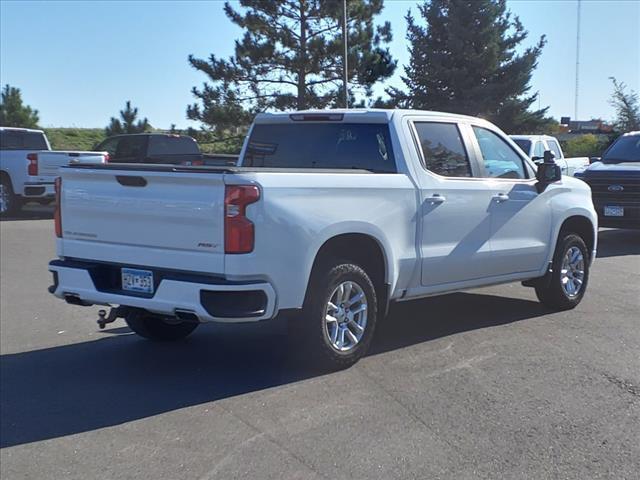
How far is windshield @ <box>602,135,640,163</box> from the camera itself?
47.6 feet

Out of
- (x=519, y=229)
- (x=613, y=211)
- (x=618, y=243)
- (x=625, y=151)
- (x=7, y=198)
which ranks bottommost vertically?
(x=618, y=243)

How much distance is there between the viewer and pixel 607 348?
21.5ft

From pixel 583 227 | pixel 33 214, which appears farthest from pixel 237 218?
pixel 33 214

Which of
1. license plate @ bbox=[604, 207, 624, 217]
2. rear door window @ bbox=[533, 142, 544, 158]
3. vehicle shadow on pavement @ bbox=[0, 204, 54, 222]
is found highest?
rear door window @ bbox=[533, 142, 544, 158]

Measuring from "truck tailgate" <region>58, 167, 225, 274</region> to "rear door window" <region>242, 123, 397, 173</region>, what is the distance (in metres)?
1.78

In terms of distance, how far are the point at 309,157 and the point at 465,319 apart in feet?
7.48

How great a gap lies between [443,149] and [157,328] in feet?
9.81

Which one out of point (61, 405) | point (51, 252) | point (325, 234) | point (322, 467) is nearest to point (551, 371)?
point (325, 234)

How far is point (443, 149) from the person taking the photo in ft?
22.5

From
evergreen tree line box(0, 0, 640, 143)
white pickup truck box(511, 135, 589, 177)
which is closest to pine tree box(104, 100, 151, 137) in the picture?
evergreen tree line box(0, 0, 640, 143)

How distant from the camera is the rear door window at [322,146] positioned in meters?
6.57

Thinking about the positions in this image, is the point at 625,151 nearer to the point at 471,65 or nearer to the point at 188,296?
the point at 188,296

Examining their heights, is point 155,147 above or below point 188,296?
above

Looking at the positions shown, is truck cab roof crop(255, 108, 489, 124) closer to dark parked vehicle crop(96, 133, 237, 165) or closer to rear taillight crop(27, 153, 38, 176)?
dark parked vehicle crop(96, 133, 237, 165)
